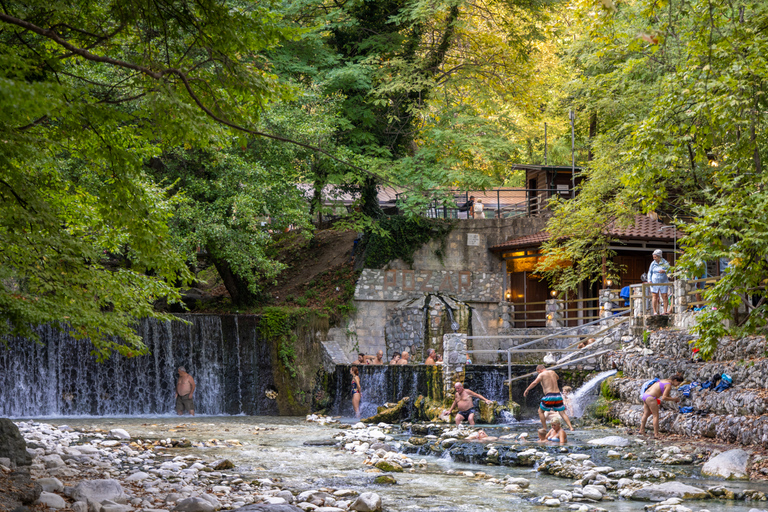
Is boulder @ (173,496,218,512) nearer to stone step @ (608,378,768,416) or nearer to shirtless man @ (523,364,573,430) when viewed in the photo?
shirtless man @ (523,364,573,430)

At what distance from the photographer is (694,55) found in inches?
396

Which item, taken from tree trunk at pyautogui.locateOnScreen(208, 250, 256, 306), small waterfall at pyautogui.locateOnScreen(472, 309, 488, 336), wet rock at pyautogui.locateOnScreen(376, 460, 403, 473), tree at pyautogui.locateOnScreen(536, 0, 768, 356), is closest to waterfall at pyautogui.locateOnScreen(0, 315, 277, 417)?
tree trunk at pyautogui.locateOnScreen(208, 250, 256, 306)

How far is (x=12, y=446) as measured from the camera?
8.30 meters

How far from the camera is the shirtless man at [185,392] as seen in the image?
64.1ft

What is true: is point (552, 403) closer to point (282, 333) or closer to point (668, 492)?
point (668, 492)

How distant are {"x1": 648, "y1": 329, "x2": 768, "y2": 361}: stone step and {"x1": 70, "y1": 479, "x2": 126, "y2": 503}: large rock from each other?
10067 mm

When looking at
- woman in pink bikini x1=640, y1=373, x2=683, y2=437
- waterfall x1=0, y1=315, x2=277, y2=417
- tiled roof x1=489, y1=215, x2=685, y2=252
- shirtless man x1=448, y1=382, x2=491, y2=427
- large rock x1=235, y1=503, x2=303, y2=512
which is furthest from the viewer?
tiled roof x1=489, y1=215, x2=685, y2=252

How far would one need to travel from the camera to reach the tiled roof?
23.4 m

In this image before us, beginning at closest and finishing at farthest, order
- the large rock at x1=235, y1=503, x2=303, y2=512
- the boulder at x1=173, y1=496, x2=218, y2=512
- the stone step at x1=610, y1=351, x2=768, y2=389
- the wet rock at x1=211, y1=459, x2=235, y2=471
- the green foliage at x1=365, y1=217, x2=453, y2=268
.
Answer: the large rock at x1=235, y1=503, x2=303, y2=512 → the boulder at x1=173, y1=496, x2=218, y2=512 → the wet rock at x1=211, y1=459, x2=235, y2=471 → the stone step at x1=610, y1=351, x2=768, y2=389 → the green foliage at x1=365, y1=217, x2=453, y2=268

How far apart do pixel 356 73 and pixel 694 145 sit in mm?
14196

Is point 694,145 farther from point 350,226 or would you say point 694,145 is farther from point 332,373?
point 350,226

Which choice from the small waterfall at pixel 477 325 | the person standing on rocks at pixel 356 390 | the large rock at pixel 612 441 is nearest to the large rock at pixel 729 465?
the large rock at pixel 612 441

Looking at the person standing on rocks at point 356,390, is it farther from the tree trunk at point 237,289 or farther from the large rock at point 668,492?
the large rock at point 668,492

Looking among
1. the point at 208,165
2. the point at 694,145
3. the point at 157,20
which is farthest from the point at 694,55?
the point at 208,165
